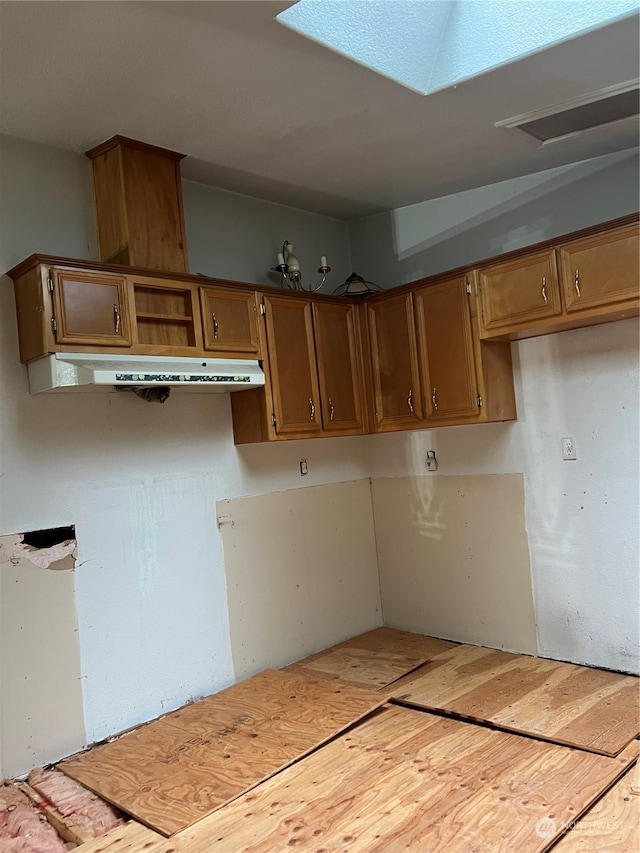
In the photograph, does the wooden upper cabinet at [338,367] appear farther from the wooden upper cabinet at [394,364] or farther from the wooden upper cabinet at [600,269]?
the wooden upper cabinet at [600,269]

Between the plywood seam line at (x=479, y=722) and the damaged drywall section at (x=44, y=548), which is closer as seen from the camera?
the plywood seam line at (x=479, y=722)

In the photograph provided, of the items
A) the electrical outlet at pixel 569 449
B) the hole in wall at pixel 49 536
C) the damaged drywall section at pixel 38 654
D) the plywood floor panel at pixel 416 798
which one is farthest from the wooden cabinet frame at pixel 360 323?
the plywood floor panel at pixel 416 798

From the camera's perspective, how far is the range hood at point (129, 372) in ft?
8.38

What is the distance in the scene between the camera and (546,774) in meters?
2.34

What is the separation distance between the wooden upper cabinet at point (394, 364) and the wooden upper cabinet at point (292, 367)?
1.39 ft

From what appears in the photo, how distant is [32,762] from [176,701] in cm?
69

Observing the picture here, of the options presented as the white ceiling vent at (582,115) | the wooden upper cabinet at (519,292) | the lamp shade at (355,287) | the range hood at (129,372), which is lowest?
the range hood at (129,372)

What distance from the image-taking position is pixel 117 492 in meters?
3.04

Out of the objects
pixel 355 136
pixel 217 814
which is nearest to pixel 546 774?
pixel 217 814

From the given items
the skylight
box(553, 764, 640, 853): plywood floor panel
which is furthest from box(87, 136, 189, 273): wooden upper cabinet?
box(553, 764, 640, 853): plywood floor panel

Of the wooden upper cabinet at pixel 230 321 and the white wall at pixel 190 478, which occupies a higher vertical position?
the wooden upper cabinet at pixel 230 321

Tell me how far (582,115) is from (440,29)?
71cm

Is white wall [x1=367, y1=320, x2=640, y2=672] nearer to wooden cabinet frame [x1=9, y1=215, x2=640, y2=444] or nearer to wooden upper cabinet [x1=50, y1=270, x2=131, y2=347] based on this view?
wooden cabinet frame [x1=9, y1=215, x2=640, y2=444]

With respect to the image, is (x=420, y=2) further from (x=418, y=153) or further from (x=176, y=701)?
(x=176, y=701)
